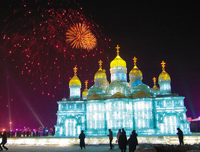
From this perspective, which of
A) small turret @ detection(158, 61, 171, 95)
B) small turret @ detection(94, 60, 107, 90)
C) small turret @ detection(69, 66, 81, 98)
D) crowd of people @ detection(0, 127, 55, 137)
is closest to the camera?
crowd of people @ detection(0, 127, 55, 137)

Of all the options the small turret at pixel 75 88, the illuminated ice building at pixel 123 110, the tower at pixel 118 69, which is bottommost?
the illuminated ice building at pixel 123 110

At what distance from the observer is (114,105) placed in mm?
39719

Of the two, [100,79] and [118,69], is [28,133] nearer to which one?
[100,79]

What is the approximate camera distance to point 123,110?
39.4 meters

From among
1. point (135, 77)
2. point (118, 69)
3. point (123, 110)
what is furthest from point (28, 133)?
point (135, 77)

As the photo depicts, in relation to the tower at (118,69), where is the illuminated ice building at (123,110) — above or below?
below

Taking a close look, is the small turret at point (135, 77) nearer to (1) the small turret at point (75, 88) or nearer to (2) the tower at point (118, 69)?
(2) the tower at point (118, 69)

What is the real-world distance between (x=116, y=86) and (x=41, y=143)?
1918cm

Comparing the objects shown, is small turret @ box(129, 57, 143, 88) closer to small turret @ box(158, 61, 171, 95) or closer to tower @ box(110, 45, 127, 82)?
tower @ box(110, 45, 127, 82)

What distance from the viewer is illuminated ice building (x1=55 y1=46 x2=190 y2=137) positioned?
39531mm

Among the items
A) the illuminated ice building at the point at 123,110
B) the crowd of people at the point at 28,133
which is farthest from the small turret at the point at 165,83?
the crowd of people at the point at 28,133

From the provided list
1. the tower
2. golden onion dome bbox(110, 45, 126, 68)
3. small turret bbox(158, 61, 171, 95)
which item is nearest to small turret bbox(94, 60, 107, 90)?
the tower

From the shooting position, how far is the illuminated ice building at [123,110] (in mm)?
39531

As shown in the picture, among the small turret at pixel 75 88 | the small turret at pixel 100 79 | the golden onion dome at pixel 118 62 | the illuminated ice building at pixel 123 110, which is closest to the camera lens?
the illuminated ice building at pixel 123 110
